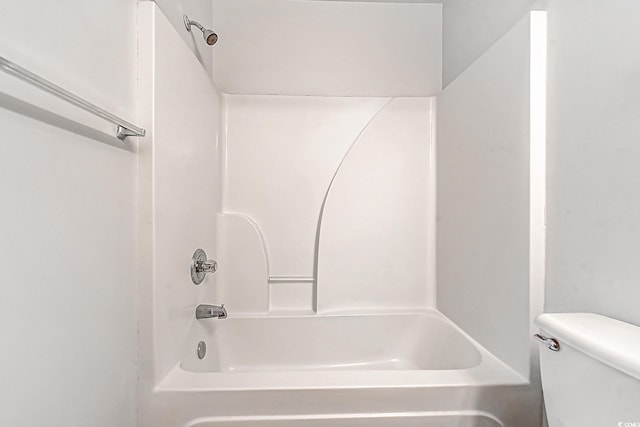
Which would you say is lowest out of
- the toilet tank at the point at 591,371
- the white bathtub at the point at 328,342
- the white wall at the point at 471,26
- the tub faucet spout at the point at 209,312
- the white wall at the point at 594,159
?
the white bathtub at the point at 328,342

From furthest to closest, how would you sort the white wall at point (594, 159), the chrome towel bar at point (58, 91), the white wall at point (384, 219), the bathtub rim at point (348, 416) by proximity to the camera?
the white wall at point (384, 219)
the bathtub rim at point (348, 416)
the white wall at point (594, 159)
the chrome towel bar at point (58, 91)

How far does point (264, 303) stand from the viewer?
210 centimetres

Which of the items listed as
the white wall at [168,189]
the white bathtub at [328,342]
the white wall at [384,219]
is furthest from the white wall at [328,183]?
the white wall at [168,189]

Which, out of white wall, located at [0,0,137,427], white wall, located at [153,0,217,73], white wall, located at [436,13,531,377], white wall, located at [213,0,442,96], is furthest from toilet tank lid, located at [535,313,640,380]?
white wall, located at [213,0,442,96]

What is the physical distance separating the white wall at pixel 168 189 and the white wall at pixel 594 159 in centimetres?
123

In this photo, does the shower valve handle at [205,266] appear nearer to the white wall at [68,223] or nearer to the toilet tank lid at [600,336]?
the white wall at [68,223]

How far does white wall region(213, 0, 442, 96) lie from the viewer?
216 centimetres

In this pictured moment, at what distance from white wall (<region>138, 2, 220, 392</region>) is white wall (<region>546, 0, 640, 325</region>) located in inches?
48.6

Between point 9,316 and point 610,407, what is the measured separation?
1.13 m

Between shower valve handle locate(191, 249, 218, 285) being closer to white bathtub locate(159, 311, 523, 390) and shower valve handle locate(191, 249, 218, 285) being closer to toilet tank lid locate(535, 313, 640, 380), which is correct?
white bathtub locate(159, 311, 523, 390)

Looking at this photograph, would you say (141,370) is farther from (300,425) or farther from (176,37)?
(176,37)

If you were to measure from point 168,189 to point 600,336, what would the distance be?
4.22ft

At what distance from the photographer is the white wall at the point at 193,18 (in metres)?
1.44

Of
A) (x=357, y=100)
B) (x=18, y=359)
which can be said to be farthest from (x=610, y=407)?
(x=357, y=100)
